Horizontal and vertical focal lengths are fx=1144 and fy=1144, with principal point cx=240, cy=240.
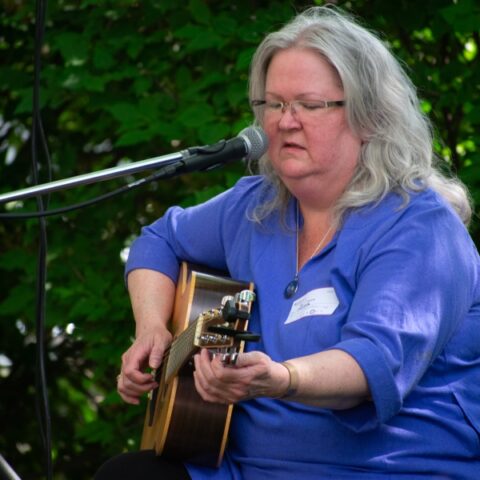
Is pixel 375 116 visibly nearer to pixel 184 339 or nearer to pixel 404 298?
pixel 404 298

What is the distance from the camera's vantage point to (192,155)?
223 centimetres

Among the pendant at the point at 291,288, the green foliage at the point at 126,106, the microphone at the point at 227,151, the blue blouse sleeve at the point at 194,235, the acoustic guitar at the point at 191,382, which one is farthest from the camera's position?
the green foliage at the point at 126,106

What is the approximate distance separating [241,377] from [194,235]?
1.06 meters

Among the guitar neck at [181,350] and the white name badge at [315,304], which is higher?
the white name badge at [315,304]

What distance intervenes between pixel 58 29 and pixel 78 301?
1.02 m

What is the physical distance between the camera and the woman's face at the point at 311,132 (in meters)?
2.54

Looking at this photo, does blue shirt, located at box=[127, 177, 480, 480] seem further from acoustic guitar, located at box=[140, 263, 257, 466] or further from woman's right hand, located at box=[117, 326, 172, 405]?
woman's right hand, located at box=[117, 326, 172, 405]

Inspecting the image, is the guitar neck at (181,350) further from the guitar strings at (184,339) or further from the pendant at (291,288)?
the pendant at (291,288)

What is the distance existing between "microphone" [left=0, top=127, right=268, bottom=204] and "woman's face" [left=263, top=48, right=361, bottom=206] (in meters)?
0.20

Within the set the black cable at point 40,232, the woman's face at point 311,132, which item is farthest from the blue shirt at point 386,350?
the black cable at point 40,232

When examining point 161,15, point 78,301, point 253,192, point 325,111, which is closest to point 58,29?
point 161,15

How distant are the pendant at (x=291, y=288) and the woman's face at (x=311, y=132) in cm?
22

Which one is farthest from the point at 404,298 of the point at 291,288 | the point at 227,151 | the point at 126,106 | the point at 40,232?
the point at 126,106

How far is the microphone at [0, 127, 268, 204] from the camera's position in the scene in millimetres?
2158
